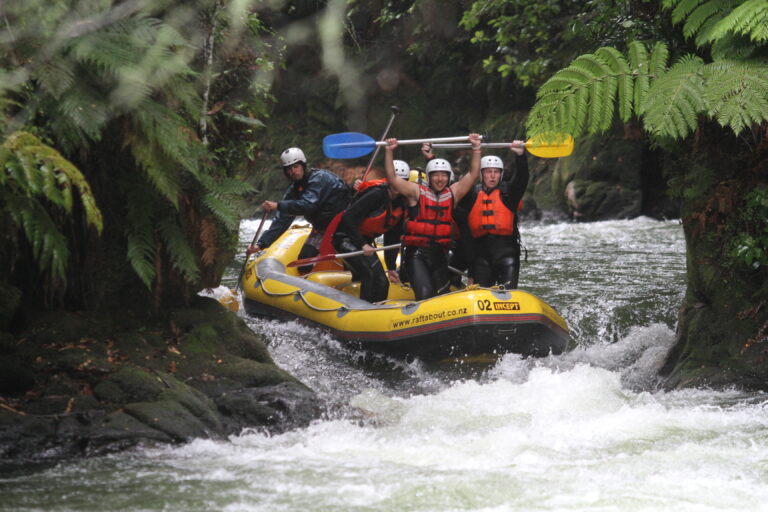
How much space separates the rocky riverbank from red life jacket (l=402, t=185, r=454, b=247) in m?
2.63

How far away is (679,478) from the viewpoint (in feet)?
13.4

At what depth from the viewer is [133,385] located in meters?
4.64

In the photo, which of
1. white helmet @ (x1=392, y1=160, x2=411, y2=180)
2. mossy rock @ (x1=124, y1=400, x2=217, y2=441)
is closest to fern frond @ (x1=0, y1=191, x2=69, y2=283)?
mossy rock @ (x1=124, y1=400, x2=217, y2=441)

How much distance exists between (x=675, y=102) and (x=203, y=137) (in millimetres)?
2821

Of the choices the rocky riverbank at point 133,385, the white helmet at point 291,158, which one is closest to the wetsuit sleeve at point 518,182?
the white helmet at point 291,158

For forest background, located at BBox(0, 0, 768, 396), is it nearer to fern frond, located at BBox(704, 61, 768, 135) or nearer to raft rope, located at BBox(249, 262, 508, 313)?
fern frond, located at BBox(704, 61, 768, 135)

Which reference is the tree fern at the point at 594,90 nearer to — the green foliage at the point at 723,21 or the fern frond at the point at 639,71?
the fern frond at the point at 639,71

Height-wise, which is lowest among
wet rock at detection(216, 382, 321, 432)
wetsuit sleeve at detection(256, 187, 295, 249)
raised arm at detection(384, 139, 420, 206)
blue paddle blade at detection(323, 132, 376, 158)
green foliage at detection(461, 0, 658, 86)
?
wet rock at detection(216, 382, 321, 432)

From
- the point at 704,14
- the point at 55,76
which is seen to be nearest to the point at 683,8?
the point at 704,14

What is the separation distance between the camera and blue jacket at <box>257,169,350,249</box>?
28.9 feet

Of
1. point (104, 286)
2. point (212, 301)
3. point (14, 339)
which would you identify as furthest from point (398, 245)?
point (14, 339)

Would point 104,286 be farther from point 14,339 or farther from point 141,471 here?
point 141,471

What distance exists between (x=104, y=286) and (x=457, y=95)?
60.7 feet

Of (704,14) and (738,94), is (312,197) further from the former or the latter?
(738,94)
